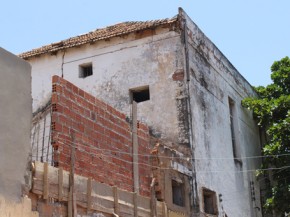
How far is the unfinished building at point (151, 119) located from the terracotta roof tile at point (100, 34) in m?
0.03

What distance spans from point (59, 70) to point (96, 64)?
134cm

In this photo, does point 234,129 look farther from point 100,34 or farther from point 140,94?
point 100,34

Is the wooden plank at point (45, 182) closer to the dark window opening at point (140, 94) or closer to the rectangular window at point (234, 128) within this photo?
the dark window opening at point (140, 94)

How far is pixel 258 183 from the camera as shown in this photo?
59.5 feet

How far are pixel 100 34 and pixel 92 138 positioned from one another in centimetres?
647

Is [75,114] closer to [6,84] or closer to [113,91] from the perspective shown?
[6,84]

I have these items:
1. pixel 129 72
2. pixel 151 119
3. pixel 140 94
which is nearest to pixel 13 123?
pixel 151 119

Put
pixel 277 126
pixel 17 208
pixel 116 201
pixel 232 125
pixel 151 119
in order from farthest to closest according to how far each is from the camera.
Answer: pixel 232 125
pixel 277 126
pixel 151 119
pixel 116 201
pixel 17 208

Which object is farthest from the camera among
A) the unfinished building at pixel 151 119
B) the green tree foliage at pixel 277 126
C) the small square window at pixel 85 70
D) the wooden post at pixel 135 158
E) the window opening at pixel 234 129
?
the window opening at pixel 234 129

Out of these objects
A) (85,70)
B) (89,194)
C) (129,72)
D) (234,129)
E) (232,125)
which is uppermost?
(85,70)

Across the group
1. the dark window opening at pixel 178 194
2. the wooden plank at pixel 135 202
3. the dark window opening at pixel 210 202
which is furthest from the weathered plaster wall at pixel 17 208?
the dark window opening at pixel 210 202

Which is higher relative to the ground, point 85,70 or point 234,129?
point 85,70

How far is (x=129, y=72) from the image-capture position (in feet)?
49.6

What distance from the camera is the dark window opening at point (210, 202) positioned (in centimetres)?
1421
